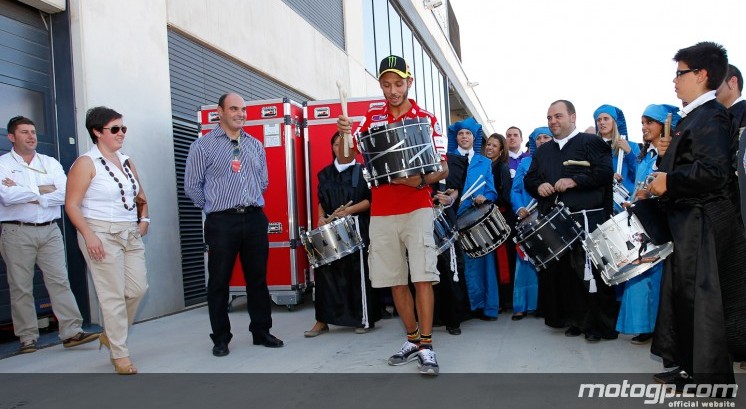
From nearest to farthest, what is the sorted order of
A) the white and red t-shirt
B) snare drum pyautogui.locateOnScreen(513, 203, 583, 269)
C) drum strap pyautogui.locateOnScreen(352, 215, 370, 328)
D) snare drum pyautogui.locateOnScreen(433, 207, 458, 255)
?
the white and red t-shirt < snare drum pyautogui.locateOnScreen(513, 203, 583, 269) < snare drum pyautogui.locateOnScreen(433, 207, 458, 255) < drum strap pyautogui.locateOnScreen(352, 215, 370, 328)

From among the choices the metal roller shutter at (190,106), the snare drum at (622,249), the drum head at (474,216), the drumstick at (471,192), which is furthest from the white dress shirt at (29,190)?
the snare drum at (622,249)

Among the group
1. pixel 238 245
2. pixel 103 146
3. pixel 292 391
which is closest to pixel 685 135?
pixel 292 391

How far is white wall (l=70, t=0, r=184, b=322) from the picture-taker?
638cm

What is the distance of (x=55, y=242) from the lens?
5.60 m

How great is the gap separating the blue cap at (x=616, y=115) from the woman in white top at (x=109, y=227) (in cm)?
439

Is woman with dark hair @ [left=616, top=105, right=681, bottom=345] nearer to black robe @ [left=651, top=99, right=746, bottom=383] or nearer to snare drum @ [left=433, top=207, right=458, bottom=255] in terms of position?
black robe @ [left=651, top=99, right=746, bottom=383]

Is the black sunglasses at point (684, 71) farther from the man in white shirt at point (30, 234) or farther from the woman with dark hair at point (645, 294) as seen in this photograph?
the man in white shirt at point (30, 234)

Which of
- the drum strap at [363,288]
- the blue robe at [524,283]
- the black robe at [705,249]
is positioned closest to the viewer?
the black robe at [705,249]

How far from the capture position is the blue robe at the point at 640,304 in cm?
464

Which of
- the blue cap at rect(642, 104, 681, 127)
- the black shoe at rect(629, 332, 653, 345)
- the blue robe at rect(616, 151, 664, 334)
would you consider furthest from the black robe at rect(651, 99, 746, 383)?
the black shoe at rect(629, 332, 653, 345)

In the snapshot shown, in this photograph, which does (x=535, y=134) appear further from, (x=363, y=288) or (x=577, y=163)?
(x=363, y=288)

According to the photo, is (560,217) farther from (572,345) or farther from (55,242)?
(55,242)

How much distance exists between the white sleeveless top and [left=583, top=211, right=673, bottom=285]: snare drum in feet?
11.5

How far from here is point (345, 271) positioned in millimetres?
5875
